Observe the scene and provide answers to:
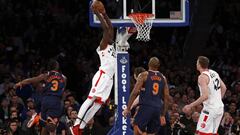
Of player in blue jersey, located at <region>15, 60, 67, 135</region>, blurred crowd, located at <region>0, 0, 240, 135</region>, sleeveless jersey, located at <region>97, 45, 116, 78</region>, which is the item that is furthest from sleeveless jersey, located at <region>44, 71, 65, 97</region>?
sleeveless jersey, located at <region>97, 45, 116, 78</region>

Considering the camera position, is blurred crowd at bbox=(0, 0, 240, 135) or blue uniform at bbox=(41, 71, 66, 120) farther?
blurred crowd at bbox=(0, 0, 240, 135)

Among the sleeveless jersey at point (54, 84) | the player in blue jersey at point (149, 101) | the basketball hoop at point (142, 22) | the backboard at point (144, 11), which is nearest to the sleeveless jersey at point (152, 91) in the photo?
the player in blue jersey at point (149, 101)

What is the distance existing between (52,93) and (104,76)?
168 centimetres

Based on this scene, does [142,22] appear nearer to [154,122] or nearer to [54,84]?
[154,122]

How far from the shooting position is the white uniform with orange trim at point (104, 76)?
15.6m

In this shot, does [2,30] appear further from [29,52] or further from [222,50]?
[222,50]

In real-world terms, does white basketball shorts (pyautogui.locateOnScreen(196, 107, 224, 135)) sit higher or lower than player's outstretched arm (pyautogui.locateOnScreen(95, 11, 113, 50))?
lower

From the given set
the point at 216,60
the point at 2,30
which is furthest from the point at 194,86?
the point at 2,30

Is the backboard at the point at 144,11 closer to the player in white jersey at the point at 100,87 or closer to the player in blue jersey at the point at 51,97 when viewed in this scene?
the player in white jersey at the point at 100,87

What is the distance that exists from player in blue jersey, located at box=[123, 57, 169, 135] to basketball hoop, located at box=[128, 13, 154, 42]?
111 centimetres

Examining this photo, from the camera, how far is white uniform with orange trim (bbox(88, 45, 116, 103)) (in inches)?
615

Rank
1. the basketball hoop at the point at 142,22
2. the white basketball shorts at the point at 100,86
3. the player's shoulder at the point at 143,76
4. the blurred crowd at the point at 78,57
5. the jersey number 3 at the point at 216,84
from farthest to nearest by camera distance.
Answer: the blurred crowd at the point at 78,57
the basketball hoop at the point at 142,22
the white basketball shorts at the point at 100,86
the jersey number 3 at the point at 216,84
the player's shoulder at the point at 143,76

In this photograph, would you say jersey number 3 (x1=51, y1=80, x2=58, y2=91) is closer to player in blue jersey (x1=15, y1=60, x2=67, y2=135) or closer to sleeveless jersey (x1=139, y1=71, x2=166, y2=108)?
player in blue jersey (x1=15, y1=60, x2=67, y2=135)

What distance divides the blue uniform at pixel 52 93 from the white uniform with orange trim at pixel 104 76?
1.32 m
